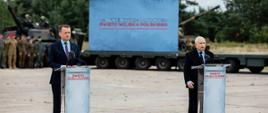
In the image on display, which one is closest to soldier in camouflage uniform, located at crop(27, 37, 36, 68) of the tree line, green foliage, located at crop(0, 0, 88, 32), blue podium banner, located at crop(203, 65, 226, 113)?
blue podium banner, located at crop(203, 65, 226, 113)

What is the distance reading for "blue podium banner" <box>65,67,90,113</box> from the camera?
35.4 feet

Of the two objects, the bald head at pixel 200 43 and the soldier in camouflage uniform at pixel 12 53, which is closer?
the bald head at pixel 200 43

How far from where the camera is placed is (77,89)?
10852mm

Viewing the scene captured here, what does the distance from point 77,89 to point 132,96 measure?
29.7ft

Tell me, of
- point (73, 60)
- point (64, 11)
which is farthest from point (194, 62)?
point (64, 11)

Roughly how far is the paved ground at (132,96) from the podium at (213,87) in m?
4.27

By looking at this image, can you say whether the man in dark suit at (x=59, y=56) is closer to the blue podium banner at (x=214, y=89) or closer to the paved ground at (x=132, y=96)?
the blue podium banner at (x=214, y=89)

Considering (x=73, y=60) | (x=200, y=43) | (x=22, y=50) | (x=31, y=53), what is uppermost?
(x=200, y=43)

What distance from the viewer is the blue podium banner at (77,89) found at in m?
10.8

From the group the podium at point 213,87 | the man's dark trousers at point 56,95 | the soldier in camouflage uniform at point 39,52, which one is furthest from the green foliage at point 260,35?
A: the man's dark trousers at point 56,95

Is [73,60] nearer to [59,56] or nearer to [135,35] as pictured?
[59,56]

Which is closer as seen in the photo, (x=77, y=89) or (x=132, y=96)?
(x=77, y=89)

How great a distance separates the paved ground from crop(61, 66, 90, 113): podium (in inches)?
192

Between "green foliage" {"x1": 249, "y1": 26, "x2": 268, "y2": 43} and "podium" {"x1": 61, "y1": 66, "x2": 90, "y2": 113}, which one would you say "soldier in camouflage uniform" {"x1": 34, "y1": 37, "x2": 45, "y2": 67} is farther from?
"green foliage" {"x1": 249, "y1": 26, "x2": 268, "y2": 43}
